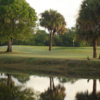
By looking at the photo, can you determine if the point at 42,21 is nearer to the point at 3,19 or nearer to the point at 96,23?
the point at 3,19

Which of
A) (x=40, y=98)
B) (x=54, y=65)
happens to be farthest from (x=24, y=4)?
(x=40, y=98)

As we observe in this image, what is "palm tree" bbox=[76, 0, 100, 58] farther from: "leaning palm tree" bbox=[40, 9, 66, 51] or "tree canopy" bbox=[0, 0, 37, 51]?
"leaning palm tree" bbox=[40, 9, 66, 51]

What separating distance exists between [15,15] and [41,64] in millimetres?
18500

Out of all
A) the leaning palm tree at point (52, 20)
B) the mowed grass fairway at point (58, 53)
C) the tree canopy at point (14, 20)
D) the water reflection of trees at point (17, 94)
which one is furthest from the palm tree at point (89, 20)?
the leaning palm tree at point (52, 20)

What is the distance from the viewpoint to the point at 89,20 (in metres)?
27.7

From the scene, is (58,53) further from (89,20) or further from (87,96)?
(87,96)

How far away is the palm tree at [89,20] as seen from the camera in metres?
27.6

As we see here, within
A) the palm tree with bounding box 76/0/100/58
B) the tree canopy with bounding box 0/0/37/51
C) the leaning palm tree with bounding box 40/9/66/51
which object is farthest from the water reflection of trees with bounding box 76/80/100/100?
the leaning palm tree with bounding box 40/9/66/51

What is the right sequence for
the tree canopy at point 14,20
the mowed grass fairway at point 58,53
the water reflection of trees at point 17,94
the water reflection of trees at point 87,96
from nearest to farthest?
the water reflection of trees at point 87,96, the water reflection of trees at point 17,94, the mowed grass fairway at point 58,53, the tree canopy at point 14,20

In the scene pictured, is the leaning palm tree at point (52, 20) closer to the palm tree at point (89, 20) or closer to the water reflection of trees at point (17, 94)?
the palm tree at point (89, 20)

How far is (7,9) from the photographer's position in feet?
131

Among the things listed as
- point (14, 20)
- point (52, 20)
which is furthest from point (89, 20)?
point (52, 20)

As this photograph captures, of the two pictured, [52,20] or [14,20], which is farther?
[52,20]

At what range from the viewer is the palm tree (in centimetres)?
2756
